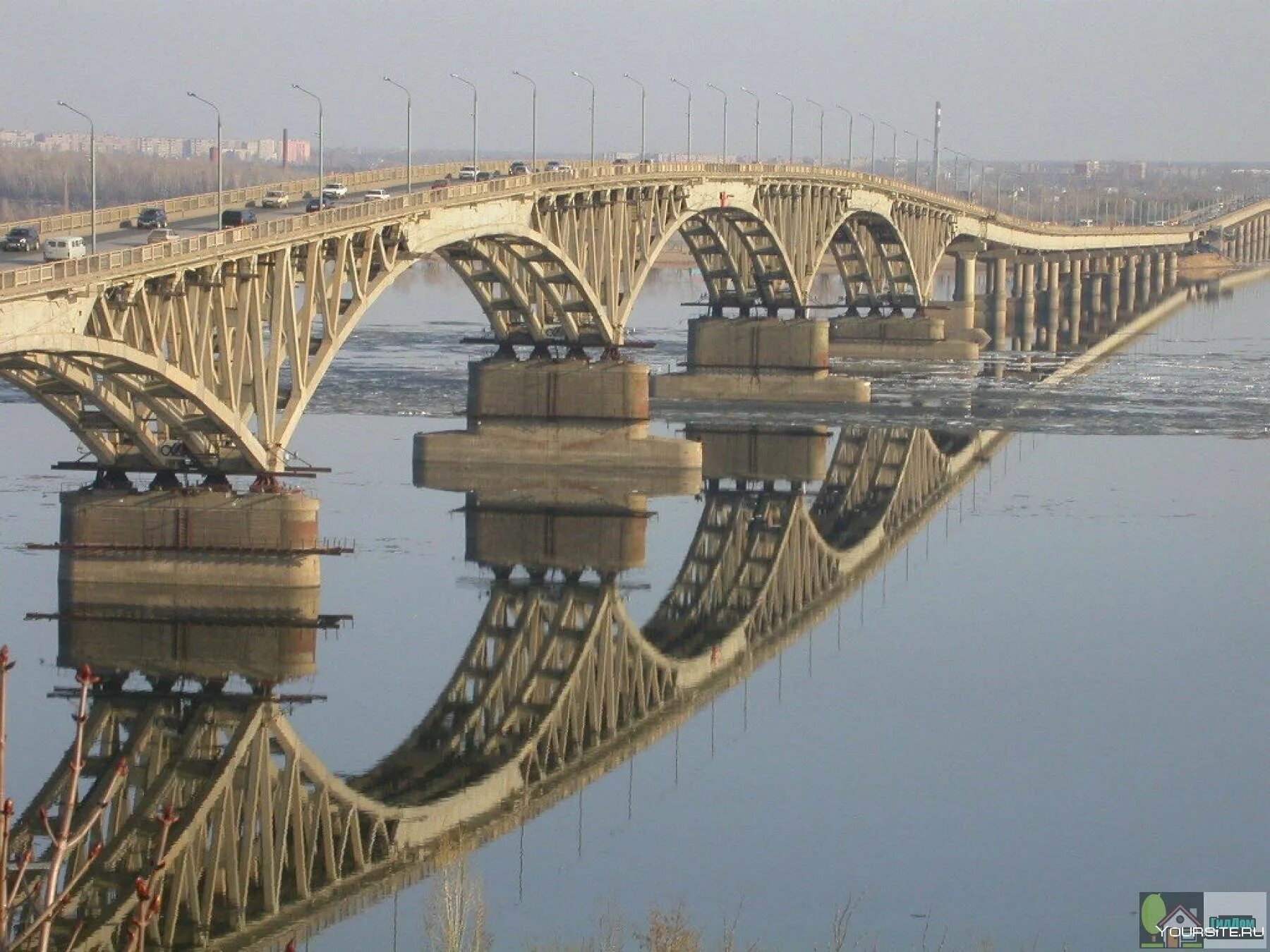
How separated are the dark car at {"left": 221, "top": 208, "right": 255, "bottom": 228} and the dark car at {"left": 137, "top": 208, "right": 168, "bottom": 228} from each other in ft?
4.43

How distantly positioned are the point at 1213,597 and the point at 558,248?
25.3 meters

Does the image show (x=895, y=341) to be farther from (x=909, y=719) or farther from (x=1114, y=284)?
(x=909, y=719)

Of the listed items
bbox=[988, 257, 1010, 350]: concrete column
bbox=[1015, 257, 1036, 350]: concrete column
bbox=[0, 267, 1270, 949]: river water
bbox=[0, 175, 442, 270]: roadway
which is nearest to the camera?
bbox=[0, 267, 1270, 949]: river water

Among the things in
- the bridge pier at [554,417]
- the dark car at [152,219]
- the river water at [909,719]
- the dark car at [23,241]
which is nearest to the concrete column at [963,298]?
the river water at [909,719]

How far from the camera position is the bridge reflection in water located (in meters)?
29.9

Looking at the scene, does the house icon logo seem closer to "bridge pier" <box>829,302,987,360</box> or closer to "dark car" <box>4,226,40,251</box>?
"dark car" <box>4,226,40,251</box>

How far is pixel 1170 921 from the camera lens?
27.6m

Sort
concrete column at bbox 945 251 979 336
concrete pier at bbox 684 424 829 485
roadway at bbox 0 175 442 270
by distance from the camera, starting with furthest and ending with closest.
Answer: concrete column at bbox 945 251 979 336 < concrete pier at bbox 684 424 829 485 < roadway at bbox 0 175 442 270

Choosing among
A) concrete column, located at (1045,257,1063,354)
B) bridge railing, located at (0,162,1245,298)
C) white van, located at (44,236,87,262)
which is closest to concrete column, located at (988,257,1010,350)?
concrete column, located at (1045,257,1063,354)

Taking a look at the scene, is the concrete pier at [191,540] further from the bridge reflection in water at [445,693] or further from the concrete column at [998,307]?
the concrete column at [998,307]

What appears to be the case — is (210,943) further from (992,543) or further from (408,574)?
(992,543)

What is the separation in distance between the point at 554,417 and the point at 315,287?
68.5 ft

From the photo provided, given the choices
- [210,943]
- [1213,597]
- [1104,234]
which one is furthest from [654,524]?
[1104,234]

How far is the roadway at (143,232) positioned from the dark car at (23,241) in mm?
133
